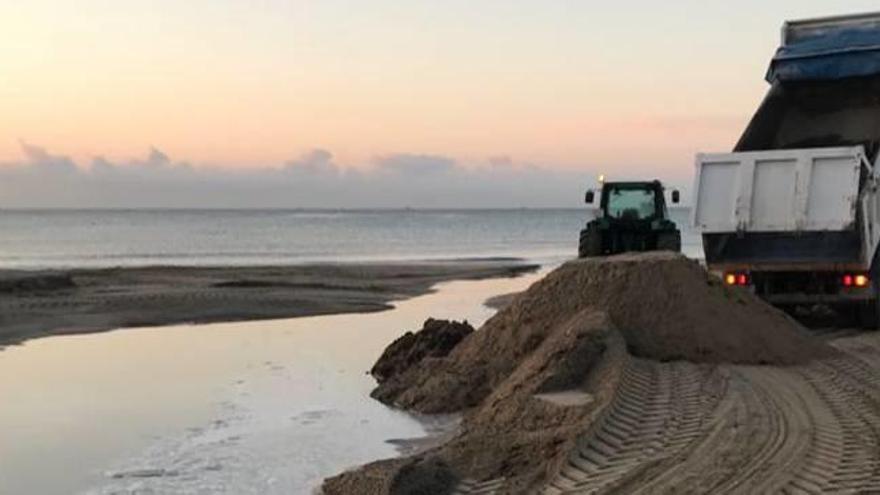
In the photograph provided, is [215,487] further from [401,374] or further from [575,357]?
[401,374]

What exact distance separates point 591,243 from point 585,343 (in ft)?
29.3

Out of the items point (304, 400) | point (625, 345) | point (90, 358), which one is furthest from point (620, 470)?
point (90, 358)

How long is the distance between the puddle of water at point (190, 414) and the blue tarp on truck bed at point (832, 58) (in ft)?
26.9

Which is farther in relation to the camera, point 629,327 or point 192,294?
point 192,294

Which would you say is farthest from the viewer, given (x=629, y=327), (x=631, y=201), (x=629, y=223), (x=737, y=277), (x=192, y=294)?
(x=192, y=294)

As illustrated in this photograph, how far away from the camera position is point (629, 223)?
19.6 m

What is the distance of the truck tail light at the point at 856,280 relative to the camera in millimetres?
14898

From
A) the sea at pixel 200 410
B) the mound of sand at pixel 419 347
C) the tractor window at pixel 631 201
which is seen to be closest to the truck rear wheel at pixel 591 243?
the tractor window at pixel 631 201

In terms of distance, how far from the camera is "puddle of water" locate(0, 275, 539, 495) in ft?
27.8

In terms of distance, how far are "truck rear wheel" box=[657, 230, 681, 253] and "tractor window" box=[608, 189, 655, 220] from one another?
3.28 ft

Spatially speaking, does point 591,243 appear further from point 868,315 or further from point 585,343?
point 585,343

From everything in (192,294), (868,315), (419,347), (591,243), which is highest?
(591,243)

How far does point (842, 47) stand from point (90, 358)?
43.2 ft

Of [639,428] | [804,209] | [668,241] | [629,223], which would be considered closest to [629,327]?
[639,428]
